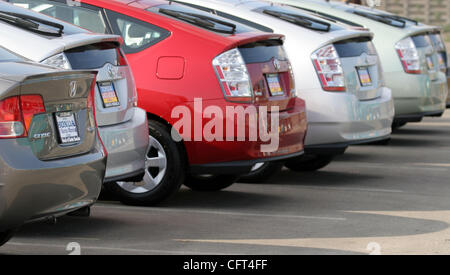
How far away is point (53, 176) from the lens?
583 centimetres

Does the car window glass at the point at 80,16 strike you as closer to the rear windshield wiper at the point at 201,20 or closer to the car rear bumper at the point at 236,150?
the rear windshield wiper at the point at 201,20

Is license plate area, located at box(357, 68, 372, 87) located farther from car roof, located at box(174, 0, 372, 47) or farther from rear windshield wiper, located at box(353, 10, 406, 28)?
rear windshield wiper, located at box(353, 10, 406, 28)

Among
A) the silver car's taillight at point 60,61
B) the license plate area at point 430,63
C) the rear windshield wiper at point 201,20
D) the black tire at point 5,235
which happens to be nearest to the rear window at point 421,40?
the license plate area at point 430,63

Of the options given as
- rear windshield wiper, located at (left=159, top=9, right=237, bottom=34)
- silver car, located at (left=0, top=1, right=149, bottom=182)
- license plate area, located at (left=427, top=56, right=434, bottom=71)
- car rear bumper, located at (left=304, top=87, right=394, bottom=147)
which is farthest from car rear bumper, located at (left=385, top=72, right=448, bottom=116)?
silver car, located at (left=0, top=1, right=149, bottom=182)

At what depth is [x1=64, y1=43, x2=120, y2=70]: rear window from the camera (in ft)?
24.0

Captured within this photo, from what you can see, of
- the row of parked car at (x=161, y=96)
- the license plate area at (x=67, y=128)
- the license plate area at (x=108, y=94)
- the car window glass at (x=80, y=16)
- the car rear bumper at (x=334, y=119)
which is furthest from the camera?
the car rear bumper at (x=334, y=119)

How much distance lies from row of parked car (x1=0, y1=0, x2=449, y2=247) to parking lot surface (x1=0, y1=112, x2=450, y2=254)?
35 cm

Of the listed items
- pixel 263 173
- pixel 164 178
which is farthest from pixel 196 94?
pixel 263 173

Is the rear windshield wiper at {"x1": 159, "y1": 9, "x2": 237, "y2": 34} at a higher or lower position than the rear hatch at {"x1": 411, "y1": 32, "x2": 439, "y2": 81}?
higher

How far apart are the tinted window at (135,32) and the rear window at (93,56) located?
86 cm

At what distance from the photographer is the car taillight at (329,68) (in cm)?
985

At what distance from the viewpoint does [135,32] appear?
8820mm

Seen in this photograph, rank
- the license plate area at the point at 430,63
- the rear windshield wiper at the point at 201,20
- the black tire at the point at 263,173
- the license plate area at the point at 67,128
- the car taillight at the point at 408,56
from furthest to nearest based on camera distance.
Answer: the license plate area at the point at 430,63
the car taillight at the point at 408,56
the black tire at the point at 263,173
the rear windshield wiper at the point at 201,20
the license plate area at the point at 67,128

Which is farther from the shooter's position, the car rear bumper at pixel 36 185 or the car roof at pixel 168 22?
the car roof at pixel 168 22
